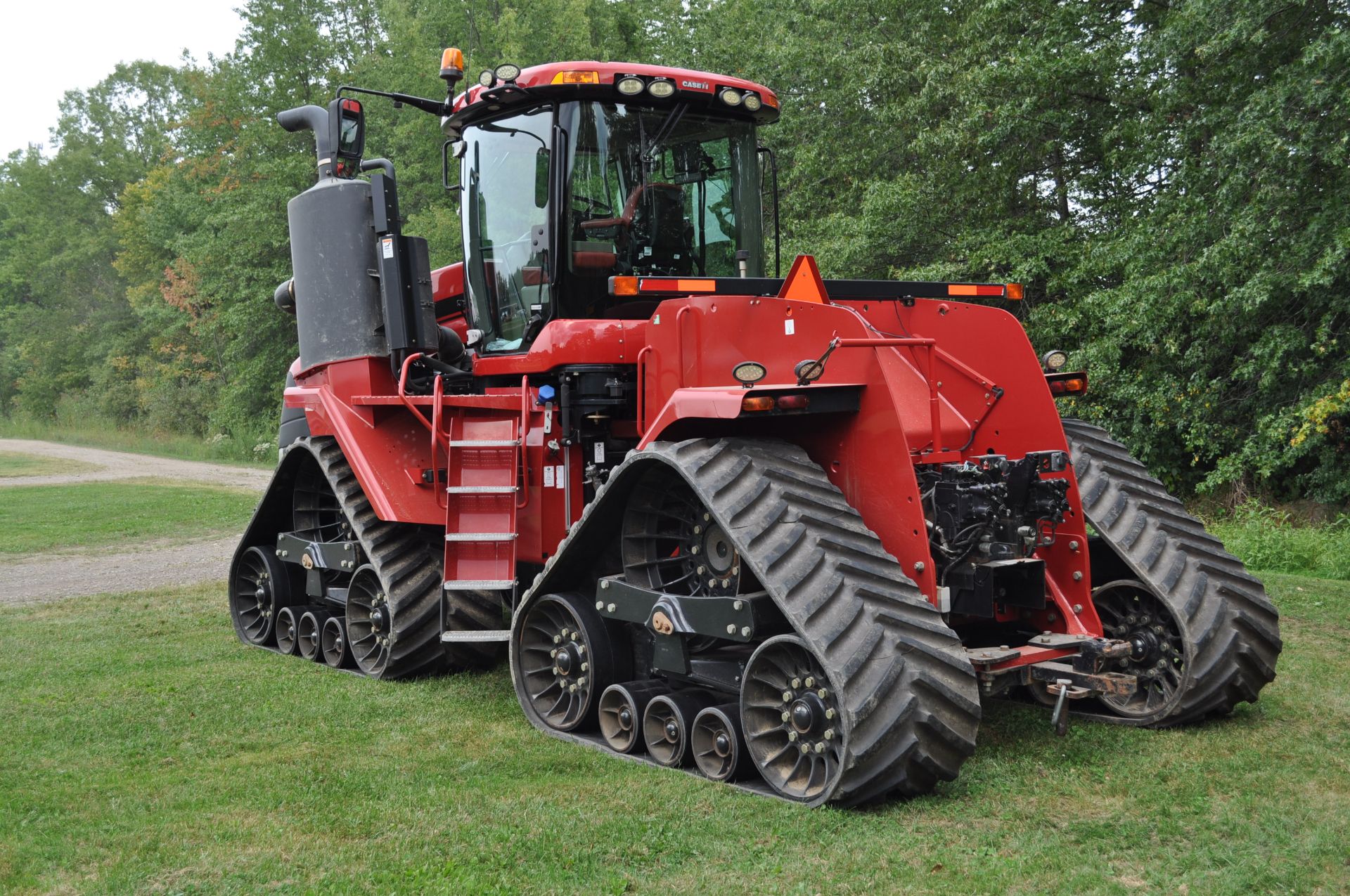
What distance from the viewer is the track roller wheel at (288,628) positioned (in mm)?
8562

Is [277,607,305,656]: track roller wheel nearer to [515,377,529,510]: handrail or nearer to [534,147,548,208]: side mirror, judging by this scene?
[515,377,529,510]: handrail

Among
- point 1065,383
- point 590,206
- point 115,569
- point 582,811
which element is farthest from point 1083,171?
point 582,811

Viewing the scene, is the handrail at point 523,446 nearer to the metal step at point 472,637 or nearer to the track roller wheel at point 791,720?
the metal step at point 472,637

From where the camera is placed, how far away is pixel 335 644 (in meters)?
8.16

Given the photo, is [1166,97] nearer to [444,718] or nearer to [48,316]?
[444,718]

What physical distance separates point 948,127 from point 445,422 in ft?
33.7

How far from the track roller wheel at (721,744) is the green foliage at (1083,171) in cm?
840

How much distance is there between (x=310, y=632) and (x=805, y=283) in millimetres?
4644

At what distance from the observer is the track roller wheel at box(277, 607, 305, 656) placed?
28.1ft

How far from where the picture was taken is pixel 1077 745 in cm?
540

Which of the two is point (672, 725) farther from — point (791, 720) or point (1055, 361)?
point (1055, 361)

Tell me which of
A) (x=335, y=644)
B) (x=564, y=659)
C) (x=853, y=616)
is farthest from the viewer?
(x=335, y=644)

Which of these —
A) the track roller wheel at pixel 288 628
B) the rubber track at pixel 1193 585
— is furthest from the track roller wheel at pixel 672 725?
the track roller wheel at pixel 288 628

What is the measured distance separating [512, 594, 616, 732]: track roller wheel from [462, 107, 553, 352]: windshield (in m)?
1.68
